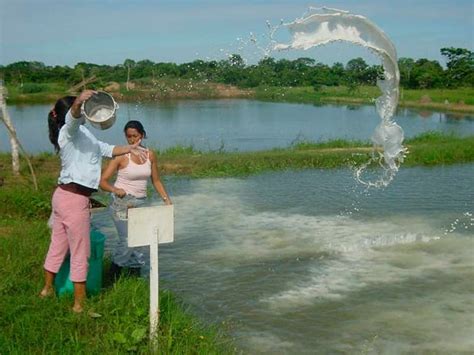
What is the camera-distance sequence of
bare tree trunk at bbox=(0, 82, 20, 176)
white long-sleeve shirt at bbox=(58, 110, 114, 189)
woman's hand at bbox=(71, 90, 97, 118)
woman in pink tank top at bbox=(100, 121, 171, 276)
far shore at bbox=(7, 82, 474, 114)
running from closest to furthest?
woman's hand at bbox=(71, 90, 97, 118) → white long-sleeve shirt at bbox=(58, 110, 114, 189) → woman in pink tank top at bbox=(100, 121, 171, 276) → bare tree trunk at bbox=(0, 82, 20, 176) → far shore at bbox=(7, 82, 474, 114)

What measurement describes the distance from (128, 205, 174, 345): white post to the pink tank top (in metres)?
1.48

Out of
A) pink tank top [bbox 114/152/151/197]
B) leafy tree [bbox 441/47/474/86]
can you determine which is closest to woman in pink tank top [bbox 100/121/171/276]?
pink tank top [bbox 114/152/151/197]

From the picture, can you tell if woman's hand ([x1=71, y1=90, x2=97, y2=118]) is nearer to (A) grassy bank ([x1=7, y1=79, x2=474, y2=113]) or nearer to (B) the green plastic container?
(B) the green plastic container

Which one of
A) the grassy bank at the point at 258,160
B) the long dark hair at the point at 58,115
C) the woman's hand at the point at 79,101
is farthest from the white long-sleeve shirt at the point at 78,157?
the grassy bank at the point at 258,160

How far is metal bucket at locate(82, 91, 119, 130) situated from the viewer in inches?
180

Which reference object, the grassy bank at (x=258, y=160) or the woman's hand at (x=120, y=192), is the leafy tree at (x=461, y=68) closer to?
the grassy bank at (x=258, y=160)

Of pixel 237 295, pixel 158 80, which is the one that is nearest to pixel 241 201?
pixel 237 295

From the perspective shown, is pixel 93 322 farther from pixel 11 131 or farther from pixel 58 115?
→ pixel 11 131

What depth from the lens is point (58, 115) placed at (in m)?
4.84

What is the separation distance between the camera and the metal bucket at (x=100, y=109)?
15.0 ft

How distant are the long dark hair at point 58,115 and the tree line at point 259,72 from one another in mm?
494

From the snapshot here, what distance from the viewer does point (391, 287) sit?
6180mm

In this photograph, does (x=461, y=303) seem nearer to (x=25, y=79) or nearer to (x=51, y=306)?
(x=51, y=306)

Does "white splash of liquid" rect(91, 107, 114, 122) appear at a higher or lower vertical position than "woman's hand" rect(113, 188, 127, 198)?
higher
